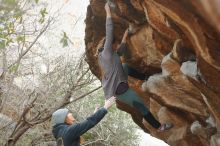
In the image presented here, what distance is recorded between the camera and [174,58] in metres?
6.53

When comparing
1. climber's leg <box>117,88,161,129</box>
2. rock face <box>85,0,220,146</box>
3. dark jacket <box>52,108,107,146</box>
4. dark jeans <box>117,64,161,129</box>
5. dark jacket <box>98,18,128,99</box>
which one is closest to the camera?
rock face <box>85,0,220,146</box>

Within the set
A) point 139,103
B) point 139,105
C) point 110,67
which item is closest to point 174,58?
point 110,67

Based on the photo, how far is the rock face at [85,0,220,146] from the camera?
4.84m

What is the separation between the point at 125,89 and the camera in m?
7.23

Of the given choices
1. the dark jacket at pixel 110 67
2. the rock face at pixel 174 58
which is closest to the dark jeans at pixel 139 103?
the rock face at pixel 174 58

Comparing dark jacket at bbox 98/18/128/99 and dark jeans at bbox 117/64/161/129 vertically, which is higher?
dark jacket at bbox 98/18/128/99

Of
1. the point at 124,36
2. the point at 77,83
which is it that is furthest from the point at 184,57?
the point at 77,83

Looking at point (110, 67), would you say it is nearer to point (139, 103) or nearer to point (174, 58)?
point (174, 58)

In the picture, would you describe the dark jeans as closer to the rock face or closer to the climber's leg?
the climber's leg

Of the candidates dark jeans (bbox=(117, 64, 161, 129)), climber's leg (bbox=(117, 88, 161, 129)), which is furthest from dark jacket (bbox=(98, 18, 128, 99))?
dark jeans (bbox=(117, 64, 161, 129))

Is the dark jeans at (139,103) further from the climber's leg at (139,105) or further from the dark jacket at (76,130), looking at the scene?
the dark jacket at (76,130)

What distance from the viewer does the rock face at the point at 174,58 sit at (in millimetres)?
4844

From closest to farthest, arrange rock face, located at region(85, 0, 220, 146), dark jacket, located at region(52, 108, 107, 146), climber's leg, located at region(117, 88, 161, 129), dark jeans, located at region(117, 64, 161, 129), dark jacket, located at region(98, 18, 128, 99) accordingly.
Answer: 1. rock face, located at region(85, 0, 220, 146)
2. dark jacket, located at region(52, 108, 107, 146)
3. dark jacket, located at region(98, 18, 128, 99)
4. climber's leg, located at region(117, 88, 161, 129)
5. dark jeans, located at region(117, 64, 161, 129)

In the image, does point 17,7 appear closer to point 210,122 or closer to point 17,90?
point 210,122
